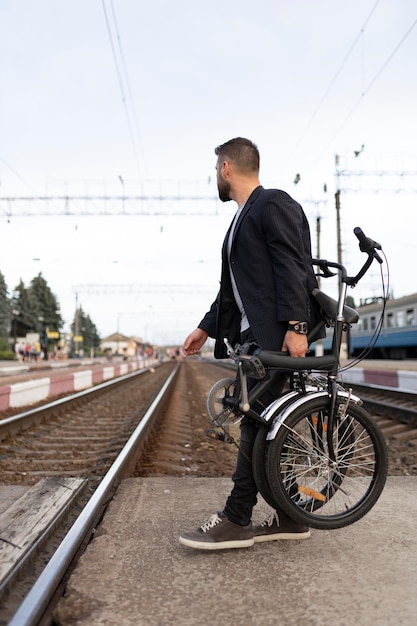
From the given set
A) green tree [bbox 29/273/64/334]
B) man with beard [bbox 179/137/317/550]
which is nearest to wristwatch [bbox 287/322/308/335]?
man with beard [bbox 179/137/317/550]

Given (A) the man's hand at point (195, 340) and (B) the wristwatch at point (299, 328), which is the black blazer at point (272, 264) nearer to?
(B) the wristwatch at point (299, 328)

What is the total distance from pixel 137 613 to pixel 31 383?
987 centimetres

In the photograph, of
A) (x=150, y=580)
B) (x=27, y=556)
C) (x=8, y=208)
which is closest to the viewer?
(x=150, y=580)

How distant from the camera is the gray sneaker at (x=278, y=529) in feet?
8.55

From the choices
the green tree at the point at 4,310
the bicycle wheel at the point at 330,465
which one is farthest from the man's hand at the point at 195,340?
the green tree at the point at 4,310

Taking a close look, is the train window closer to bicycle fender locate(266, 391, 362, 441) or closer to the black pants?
bicycle fender locate(266, 391, 362, 441)

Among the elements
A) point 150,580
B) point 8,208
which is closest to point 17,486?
point 150,580

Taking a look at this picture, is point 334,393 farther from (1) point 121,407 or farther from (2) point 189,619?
(1) point 121,407

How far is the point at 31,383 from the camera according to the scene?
36.8 feet

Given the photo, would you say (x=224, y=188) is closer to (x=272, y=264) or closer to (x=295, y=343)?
(x=272, y=264)

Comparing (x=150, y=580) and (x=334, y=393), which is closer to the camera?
(x=150, y=580)

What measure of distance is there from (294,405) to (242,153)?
1.24 meters

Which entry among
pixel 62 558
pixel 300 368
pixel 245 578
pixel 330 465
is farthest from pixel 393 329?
pixel 62 558

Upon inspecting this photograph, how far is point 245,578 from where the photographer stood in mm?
2215
